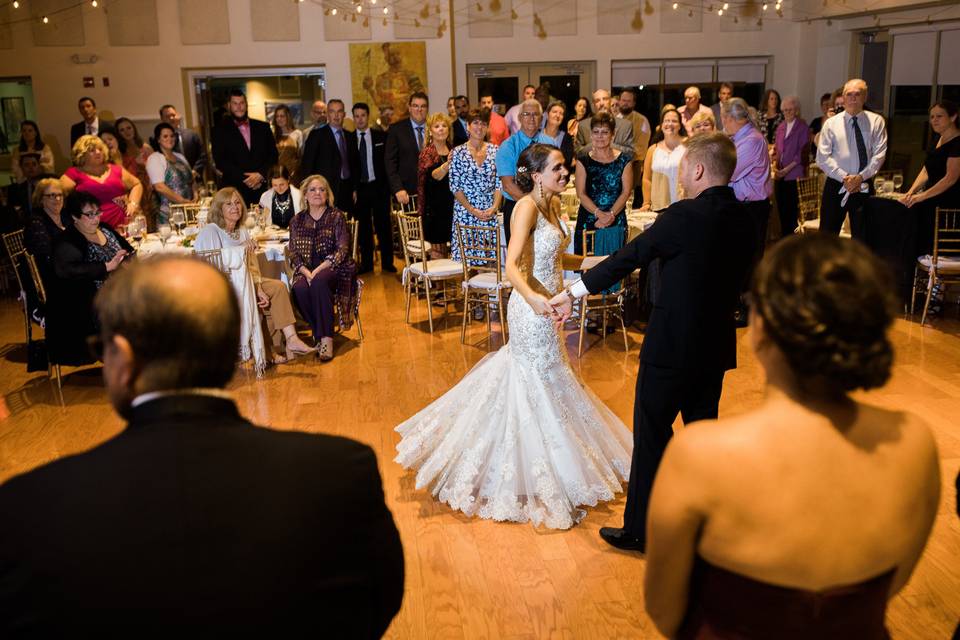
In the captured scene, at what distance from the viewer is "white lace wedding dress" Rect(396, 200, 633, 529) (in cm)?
398

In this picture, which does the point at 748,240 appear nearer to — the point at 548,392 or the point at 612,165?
the point at 548,392

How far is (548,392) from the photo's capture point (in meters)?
4.08

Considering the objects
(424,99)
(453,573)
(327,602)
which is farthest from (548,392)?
(424,99)

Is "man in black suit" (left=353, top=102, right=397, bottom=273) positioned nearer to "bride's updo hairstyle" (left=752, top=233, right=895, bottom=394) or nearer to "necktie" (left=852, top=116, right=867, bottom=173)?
"necktie" (left=852, top=116, right=867, bottom=173)

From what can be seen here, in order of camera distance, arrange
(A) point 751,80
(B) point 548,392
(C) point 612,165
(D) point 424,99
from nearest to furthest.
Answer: (B) point 548,392, (C) point 612,165, (D) point 424,99, (A) point 751,80

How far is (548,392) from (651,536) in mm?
2524

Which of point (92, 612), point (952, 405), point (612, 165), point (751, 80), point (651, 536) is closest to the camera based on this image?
point (92, 612)

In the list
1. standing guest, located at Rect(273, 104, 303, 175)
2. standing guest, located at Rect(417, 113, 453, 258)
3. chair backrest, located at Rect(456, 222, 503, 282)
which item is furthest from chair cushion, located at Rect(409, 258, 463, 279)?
standing guest, located at Rect(273, 104, 303, 175)

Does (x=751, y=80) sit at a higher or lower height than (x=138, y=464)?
higher

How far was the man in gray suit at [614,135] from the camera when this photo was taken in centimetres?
826

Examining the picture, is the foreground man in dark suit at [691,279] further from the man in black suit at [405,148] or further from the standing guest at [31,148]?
the standing guest at [31,148]

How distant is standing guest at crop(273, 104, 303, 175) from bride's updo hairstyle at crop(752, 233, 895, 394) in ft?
27.2

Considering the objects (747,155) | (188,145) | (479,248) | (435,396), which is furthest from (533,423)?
(188,145)

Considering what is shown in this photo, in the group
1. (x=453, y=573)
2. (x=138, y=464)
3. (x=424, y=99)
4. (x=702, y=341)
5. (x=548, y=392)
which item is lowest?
(x=453, y=573)
